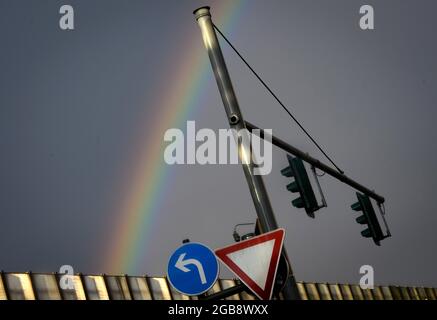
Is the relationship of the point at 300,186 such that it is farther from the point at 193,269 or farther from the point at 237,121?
the point at 193,269

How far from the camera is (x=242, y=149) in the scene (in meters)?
8.91

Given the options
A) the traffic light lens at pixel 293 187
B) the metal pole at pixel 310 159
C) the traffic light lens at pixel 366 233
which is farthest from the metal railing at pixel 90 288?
the traffic light lens at pixel 293 187

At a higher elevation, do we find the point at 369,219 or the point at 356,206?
the point at 356,206

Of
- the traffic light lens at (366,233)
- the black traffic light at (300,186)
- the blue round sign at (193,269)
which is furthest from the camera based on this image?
the traffic light lens at (366,233)

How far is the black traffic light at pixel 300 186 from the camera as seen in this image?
10.3 meters

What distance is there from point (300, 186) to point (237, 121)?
1.79 m

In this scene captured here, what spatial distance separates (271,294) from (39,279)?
45.4 m

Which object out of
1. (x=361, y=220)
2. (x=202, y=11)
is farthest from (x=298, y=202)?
(x=361, y=220)

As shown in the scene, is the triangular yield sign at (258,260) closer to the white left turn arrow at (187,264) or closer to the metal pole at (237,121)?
the white left turn arrow at (187,264)

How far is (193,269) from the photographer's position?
8258 mm

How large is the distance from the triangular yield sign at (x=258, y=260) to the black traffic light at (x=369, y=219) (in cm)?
659

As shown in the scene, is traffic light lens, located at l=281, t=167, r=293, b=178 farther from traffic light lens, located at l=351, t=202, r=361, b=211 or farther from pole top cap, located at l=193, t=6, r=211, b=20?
traffic light lens, located at l=351, t=202, r=361, b=211
